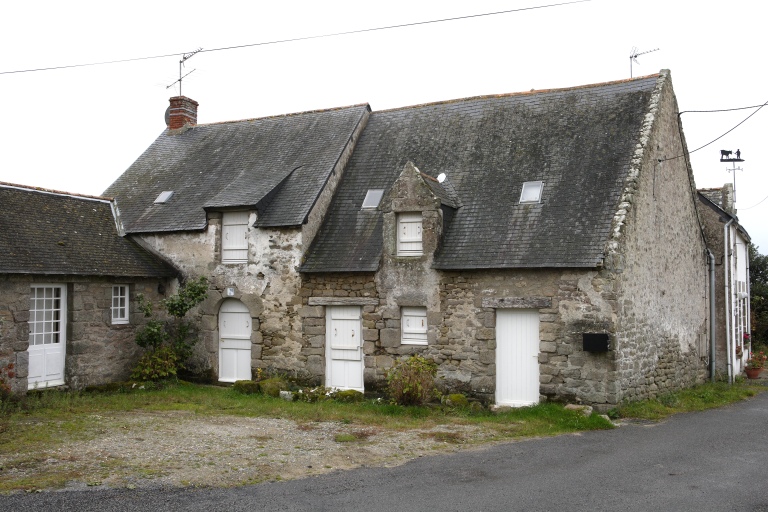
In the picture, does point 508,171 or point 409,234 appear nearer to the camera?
point 409,234

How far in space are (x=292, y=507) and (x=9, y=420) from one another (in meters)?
6.68

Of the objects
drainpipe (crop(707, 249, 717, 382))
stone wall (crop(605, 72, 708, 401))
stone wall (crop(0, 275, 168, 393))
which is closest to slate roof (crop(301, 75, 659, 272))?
stone wall (crop(605, 72, 708, 401))

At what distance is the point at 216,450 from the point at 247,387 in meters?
4.94

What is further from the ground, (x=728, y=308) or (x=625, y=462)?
(x=728, y=308)

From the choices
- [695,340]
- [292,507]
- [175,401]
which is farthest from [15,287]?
[695,340]

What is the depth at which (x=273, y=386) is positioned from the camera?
13.8 meters

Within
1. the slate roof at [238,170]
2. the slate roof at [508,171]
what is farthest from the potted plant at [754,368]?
the slate roof at [238,170]

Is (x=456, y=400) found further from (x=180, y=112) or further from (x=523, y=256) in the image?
(x=180, y=112)

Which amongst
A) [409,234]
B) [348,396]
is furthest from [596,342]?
[348,396]

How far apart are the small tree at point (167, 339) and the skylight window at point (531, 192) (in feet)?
24.1

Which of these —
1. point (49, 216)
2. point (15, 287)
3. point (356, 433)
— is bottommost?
point (356, 433)

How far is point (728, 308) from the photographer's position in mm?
17781

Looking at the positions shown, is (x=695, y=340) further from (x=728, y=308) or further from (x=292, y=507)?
(x=292, y=507)

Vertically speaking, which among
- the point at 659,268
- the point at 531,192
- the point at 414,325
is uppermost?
the point at 531,192
